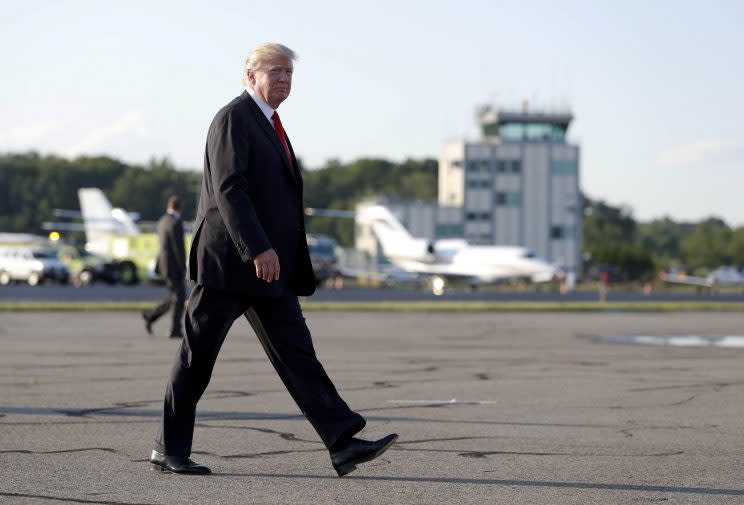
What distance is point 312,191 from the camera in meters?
179

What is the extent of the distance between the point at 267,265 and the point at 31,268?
6492cm

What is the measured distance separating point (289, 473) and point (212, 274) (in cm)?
106

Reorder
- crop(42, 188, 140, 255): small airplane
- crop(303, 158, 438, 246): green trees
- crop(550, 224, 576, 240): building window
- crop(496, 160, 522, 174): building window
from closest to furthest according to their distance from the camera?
crop(42, 188, 140, 255): small airplane → crop(496, 160, 522, 174): building window → crop(550, 224, 576, 240): building window → crop(303, 158, 438, 246): green trees

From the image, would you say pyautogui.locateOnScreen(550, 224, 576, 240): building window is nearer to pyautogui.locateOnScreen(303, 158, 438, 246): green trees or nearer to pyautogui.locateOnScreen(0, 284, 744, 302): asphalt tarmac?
pyautogui.locateOnScreen(0, 284, 744, 302): asphalt tarmac

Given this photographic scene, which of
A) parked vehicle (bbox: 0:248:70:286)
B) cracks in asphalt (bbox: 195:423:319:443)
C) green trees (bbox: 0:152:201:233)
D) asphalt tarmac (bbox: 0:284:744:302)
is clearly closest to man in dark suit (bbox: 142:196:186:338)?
cracks in asphalt (bbox: 195:423:319:443)

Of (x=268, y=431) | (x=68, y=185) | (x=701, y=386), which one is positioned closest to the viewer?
(x=268, y=431)

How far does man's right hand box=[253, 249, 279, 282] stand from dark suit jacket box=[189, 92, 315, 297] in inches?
1.3

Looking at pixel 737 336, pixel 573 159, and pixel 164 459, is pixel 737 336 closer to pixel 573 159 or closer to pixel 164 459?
pixel 164 459

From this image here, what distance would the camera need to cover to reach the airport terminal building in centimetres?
9662

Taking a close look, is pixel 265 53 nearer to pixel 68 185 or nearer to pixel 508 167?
pixel 508 167

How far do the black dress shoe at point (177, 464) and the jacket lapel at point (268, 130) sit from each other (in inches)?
58.2

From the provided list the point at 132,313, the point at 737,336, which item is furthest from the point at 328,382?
the point at 132,313

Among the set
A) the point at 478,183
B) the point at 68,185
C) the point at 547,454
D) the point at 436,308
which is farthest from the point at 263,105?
the point at 68,185

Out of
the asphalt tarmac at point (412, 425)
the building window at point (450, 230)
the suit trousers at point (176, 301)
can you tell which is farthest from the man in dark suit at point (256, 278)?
the building window at point (450, 230)
